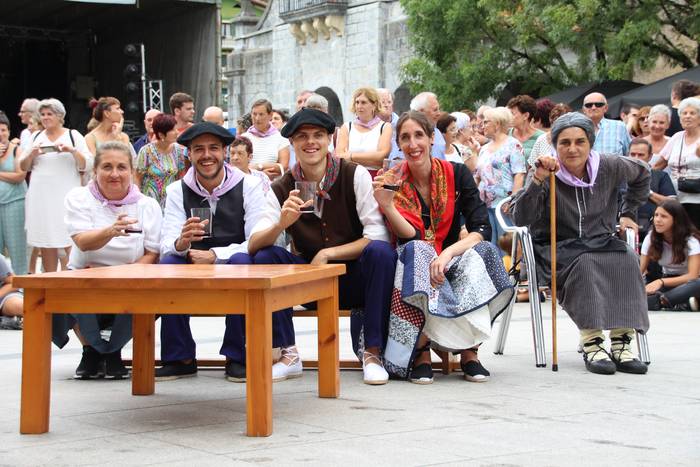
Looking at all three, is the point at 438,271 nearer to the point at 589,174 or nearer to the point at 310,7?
the point at 589,174

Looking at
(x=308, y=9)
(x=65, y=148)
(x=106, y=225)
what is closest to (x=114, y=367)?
(x=106, y=225)

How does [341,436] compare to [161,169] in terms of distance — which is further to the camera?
[161,169]

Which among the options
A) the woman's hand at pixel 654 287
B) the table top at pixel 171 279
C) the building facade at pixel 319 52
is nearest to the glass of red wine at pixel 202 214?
the table top at pixel 171 279

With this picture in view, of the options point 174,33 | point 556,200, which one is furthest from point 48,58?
point 556,200

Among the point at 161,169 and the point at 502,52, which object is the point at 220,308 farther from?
the point at 502,52

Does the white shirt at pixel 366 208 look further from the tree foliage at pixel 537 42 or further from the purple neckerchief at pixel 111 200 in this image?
the tree foliage at pixel 537 42

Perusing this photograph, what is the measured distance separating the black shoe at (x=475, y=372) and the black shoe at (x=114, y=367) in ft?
5.91

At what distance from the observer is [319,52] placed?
126 ft

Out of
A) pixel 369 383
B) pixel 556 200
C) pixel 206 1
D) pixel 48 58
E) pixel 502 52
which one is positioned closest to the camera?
pixel 369 383

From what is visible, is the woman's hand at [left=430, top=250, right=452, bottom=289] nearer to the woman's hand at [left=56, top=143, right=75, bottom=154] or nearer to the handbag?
the handbag

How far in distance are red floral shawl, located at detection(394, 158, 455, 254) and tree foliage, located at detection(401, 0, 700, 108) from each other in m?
14.2

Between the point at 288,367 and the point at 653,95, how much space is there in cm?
1052

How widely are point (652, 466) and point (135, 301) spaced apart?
2039mm

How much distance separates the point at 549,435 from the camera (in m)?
4.70
